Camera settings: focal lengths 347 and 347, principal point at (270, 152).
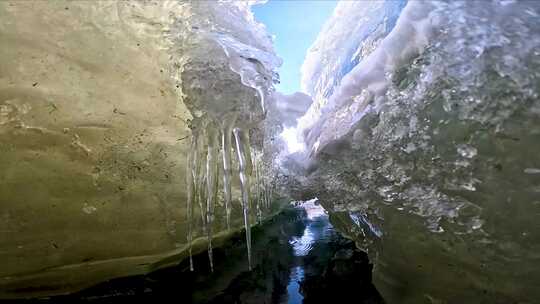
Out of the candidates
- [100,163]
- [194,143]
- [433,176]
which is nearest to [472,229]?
[433,176]

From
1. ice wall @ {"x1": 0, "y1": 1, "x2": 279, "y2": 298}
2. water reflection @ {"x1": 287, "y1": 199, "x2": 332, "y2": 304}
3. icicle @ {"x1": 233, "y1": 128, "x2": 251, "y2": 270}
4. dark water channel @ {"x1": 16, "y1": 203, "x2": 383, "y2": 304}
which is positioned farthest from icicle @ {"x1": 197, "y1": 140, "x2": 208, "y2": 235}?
water reflection @ {"x1": 287, "y1": 199, "x2": 332, "y2": 304}

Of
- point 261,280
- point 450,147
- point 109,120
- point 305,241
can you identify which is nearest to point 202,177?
point 109,120

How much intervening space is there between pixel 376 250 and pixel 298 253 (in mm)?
1488

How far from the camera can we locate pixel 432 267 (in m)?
1.80

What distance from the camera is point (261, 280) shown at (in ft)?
9.12

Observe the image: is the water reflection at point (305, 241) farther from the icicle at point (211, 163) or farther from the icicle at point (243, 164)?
the icicle at point (211, 163)

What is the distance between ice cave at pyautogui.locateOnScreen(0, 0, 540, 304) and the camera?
144 centimetres

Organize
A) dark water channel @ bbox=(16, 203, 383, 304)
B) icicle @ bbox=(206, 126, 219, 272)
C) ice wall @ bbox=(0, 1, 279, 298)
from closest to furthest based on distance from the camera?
1. ice wall @ bbox=(0, 1, 279, 298)
2. icicle @ bbox=(206, 126, 219, 272)
3. dark water channel @ bbox=(16, 203, 383, 304)

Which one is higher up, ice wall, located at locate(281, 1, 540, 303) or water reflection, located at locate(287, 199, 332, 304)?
ice wall, located at locate(281, 1, 540, 303)

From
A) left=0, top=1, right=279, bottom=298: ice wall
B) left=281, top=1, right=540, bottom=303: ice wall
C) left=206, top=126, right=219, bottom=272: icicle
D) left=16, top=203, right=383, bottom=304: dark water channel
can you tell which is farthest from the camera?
left=16, top=203, right=383, bottom=304: dark water channel

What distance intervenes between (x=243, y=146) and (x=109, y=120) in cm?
79

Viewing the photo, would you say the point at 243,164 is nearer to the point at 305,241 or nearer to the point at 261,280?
the point at 261,280

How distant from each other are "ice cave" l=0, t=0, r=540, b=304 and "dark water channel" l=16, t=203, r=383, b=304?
2cm

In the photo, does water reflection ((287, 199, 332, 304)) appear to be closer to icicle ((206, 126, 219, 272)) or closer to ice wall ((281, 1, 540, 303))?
ice wall ((281, 1, 540, 303))
